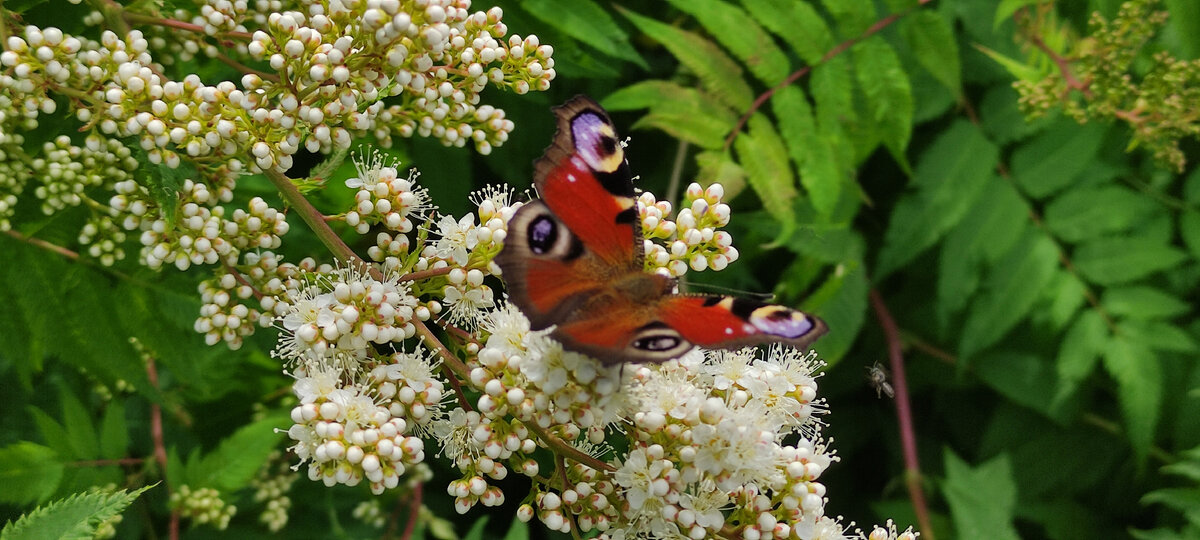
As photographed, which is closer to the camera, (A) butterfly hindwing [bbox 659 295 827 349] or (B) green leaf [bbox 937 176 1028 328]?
(A) butterfly hindwing [bbox 659 295 827 349]

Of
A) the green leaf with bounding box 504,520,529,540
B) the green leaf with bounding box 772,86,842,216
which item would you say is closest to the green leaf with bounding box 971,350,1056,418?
the green leaf with bounding box 772,86,842,216

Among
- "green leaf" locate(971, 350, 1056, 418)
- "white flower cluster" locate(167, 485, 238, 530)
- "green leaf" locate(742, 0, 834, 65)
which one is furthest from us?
"green leaf" locate(971, 350, 1056, 418)

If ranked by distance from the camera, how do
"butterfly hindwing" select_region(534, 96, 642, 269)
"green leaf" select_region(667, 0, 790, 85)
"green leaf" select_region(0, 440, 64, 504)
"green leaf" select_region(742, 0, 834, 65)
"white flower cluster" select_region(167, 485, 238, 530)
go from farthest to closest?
"green leaf" select_region(742, 0, 834, 65)
"green leaf" select_region(667, 0, 790, 85)
"white flower cluster" select_region(167, 485, 238, 530)
"green leaf" select_region(0, 440, 64, 504)
"butterfly hindwing" select_region(534, 96, 642, 269)

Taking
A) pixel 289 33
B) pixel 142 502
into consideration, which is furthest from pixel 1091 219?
pixel 142 502

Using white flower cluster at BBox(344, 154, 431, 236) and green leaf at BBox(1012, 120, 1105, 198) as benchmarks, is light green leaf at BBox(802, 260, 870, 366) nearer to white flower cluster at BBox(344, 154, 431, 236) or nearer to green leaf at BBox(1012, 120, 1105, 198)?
green leaf at BBox(1012, 120, 1105, 198)

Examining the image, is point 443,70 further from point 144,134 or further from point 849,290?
point 849,290
